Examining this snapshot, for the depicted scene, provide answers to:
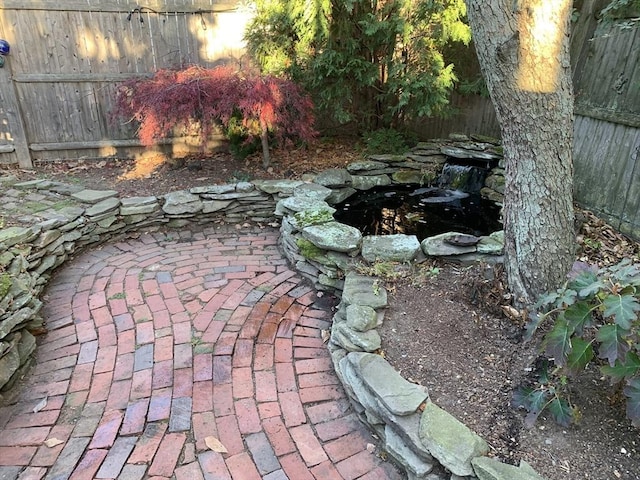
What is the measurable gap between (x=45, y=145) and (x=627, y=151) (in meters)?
5.69

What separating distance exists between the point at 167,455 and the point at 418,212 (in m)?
2.93

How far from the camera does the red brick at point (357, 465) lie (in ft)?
5.70

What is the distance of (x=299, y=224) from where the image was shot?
3227mm

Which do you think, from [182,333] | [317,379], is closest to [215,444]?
[317,379]

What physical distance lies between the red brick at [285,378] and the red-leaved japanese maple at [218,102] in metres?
2.45

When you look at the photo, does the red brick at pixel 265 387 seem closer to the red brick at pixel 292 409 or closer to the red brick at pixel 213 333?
the red brick at pixel 292 409

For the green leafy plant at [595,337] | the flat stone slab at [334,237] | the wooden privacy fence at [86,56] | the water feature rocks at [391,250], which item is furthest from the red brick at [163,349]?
the wooden privacy fence at [86,56]

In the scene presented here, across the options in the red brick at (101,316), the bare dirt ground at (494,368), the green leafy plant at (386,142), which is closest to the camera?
the bare dirt ground at (494,368)

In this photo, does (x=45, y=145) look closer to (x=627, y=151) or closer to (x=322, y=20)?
(x=322, y=20)

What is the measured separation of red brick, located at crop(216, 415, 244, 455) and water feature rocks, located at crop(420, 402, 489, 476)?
31.1 inches

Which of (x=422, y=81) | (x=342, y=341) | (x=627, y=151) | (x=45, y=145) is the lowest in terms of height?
(x=342, y=341)

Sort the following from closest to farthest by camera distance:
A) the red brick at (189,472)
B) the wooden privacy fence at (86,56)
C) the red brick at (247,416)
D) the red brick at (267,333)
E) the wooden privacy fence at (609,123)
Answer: the red brick at (189,472)
the red brick at (247,416)
the red brick at (267,333)
the wooden privacy fence at (609,123)
the wooden privacy fence at (86,56)

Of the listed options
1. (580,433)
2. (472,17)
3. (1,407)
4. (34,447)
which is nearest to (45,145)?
(1,407)

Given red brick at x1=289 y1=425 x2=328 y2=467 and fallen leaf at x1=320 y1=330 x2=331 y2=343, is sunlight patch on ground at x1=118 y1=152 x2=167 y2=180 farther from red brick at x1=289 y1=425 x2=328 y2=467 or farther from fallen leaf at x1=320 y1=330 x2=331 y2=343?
red brick at x1=289 y1=425 x2=328 y2=467
